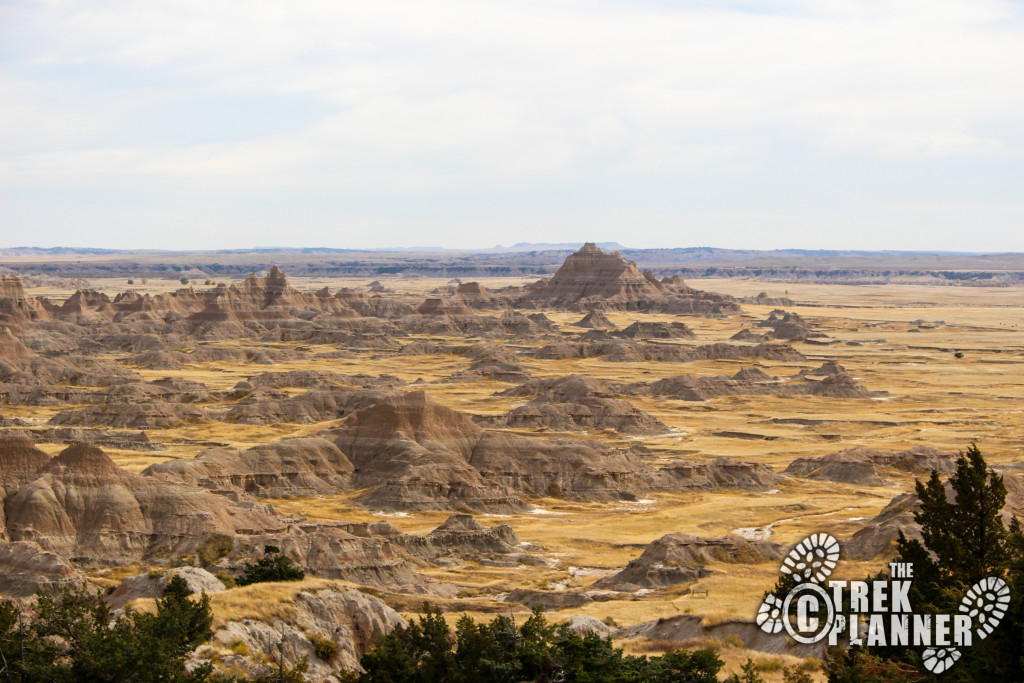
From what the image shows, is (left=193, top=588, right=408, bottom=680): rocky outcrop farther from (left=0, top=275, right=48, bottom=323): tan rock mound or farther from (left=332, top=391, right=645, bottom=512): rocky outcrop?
(left=0, top=275, right=48, bottom=323): tan rock mound

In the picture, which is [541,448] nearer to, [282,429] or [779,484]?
[779,484]

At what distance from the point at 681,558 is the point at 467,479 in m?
20.0

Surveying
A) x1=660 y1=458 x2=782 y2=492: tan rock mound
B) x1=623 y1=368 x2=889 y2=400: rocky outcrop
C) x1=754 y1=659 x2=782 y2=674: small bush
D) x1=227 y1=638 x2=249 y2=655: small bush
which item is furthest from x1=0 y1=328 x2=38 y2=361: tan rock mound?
x1=754 y1=659 x2=782 y2=674: small bush

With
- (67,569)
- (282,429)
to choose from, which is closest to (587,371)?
(282,429)

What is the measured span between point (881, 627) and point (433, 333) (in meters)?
159

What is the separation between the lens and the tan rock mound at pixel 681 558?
141 ft

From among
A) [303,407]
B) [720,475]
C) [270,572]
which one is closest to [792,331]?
[303,407]

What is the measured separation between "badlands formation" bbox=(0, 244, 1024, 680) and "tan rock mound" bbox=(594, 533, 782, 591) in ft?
0.39

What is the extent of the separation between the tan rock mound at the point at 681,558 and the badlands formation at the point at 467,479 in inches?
4.6

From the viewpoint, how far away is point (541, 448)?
67250 millimetres

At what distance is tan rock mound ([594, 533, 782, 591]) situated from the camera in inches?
1690

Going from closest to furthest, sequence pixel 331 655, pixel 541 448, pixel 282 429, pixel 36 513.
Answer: pixel 331 655, pixel 36 513, pixel 541 448, pixel 282 429

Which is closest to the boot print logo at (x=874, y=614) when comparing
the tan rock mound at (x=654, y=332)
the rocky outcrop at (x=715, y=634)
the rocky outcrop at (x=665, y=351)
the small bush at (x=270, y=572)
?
the rocky outcrop at (x=715, y=634)

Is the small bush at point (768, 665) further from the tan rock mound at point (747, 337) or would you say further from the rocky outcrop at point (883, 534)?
the tan rock mound at point (747, 337)
